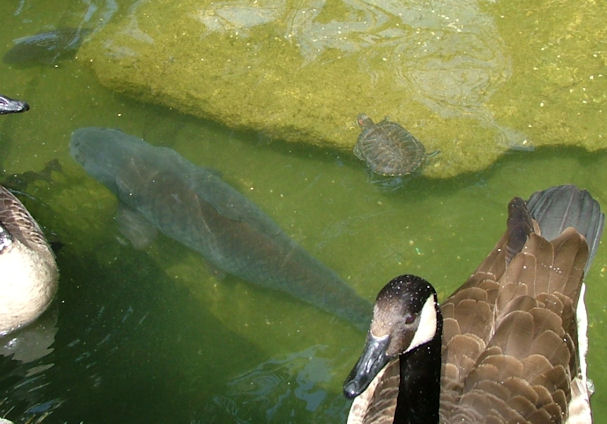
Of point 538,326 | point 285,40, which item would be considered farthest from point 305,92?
point 538,326

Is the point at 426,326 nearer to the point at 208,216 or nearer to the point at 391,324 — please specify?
the point at 391,324

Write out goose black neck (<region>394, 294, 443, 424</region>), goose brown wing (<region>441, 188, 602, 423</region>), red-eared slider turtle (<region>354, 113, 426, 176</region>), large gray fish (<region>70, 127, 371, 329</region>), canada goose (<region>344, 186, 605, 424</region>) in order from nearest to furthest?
1. canada goose (<region>344, 186, 605, 424</region>)
2. goose black neck (<region>394, 294, 443, 424</region>)
3. goose brown wing (<region>441, 188, 602, 423</region>)
4. large gray fish (<region>70, 127, 371, 329</region>)
5. red-eared slider turtle (<region>354, 113, 426, 176</region>)

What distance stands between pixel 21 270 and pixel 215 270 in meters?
1.26

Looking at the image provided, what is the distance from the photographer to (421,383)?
11.0 feet

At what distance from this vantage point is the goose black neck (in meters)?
3.31

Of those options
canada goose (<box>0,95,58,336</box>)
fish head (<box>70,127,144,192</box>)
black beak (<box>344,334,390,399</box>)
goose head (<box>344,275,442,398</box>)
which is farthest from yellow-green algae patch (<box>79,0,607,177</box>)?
black beak (<box>344,334,390,399</box>)

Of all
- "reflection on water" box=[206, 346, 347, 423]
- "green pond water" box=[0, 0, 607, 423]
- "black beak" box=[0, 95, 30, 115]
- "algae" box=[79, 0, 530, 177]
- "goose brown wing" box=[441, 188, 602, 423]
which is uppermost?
"black beak" box=[0, 95, 30, 115]

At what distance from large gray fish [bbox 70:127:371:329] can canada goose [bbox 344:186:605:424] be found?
0.98 meters

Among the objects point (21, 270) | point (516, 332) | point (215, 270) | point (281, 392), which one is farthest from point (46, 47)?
point (516, 332)

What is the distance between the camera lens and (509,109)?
565cm

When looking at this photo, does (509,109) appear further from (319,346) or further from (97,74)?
(97,74)

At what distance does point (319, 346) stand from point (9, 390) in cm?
190

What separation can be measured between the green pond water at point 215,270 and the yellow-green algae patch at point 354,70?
0.15 metres

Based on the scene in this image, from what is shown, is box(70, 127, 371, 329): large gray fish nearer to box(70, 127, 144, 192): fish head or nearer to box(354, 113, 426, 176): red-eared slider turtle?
box(70, 127, 144, 192): fish head
